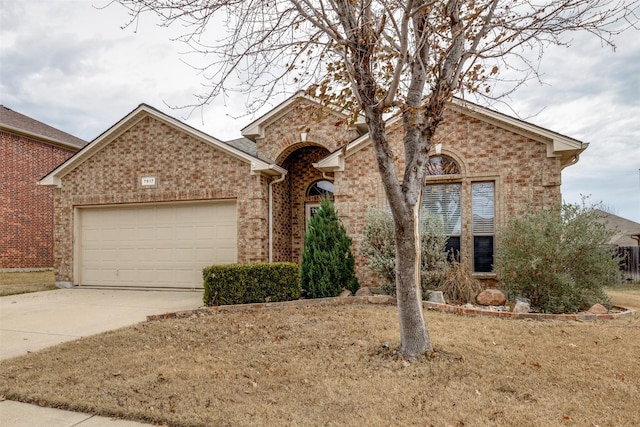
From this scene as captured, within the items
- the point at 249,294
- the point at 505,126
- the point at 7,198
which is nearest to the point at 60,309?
the point at 249,294

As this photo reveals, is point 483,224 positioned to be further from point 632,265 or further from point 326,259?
point 632,265

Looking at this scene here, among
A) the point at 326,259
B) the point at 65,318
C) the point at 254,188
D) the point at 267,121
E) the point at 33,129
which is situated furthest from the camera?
the point at 33,129

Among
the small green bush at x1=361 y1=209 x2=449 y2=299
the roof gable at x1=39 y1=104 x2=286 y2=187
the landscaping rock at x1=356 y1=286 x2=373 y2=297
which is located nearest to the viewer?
the small green bush at x1=361 y1=209 x2=449 y2=299

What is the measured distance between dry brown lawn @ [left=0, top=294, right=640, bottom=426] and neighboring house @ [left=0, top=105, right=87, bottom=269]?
1553 centimetres

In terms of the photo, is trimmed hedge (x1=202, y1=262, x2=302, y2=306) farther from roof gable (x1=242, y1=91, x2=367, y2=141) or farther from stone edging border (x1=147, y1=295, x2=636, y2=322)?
roof gable (x1=242, y1=91, x2=367, y2=141)

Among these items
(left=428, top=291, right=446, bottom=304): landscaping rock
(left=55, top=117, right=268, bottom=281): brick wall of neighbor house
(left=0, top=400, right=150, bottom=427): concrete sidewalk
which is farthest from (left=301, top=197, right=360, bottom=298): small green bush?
(left=0, top=400, right=150, bottom=427): concrete sidewalk

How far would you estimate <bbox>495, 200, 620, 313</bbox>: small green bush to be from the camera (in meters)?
7.49

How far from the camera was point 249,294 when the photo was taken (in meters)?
8.13

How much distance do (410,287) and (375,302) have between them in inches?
145

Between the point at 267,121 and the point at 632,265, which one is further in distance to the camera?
the point at 632,265

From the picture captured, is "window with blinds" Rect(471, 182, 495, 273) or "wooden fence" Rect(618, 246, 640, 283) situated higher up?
"window with blinds" Rect(471, 182, 495, 273)

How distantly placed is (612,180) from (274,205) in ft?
65.9

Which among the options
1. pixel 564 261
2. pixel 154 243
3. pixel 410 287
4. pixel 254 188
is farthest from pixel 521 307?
pixel 154 243

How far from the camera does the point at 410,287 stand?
4.60 metres
